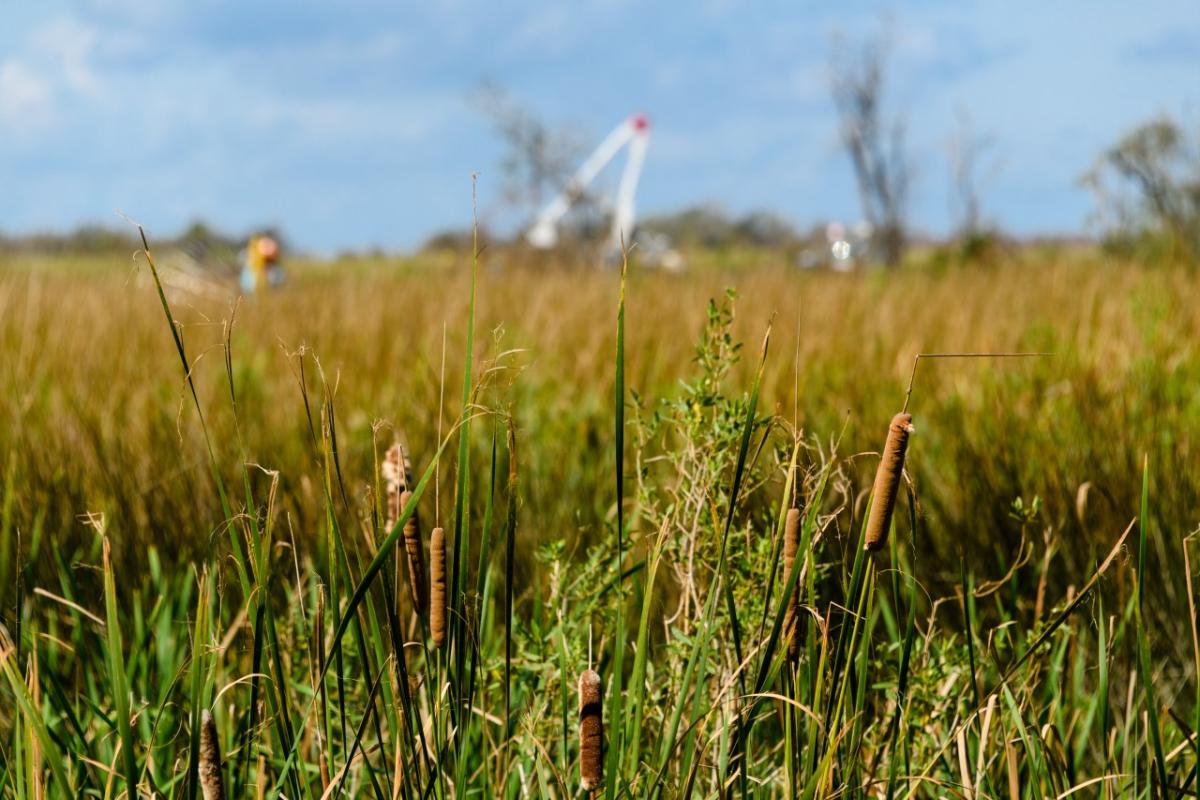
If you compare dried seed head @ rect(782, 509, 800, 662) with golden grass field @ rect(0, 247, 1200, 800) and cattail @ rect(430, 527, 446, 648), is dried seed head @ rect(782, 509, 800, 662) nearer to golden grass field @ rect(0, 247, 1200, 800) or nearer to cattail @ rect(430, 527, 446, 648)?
golden grass field @ rect(0, 247, 1200, 800)

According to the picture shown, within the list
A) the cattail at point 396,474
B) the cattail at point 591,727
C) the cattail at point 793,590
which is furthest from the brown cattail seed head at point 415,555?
the cattail at point 793,590

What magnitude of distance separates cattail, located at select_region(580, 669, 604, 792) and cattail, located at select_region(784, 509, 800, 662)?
0.17 metres

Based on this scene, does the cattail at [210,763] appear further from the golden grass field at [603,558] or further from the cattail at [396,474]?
the cattail at [396,474]

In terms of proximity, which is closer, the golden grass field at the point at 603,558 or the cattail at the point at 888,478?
the cattail at the point at 888,478

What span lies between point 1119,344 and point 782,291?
10.1ft

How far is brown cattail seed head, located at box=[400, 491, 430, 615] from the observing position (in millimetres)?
857

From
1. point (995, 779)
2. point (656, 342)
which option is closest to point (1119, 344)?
point (656, 342)

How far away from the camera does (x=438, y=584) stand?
840 mm

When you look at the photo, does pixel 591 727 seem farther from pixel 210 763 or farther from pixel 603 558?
pixel 603 558

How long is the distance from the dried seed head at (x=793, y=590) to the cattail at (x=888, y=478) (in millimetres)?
73

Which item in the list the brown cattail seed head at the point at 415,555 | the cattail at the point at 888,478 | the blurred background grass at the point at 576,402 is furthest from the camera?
the blurred background grass at the point at 576,402

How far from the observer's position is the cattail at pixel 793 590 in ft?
2.91

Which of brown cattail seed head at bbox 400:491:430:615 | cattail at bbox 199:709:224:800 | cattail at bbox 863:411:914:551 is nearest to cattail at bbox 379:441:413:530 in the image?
brown cattail seed head at bbox 400:491:430:615

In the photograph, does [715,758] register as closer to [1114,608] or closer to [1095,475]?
[1114,608]
